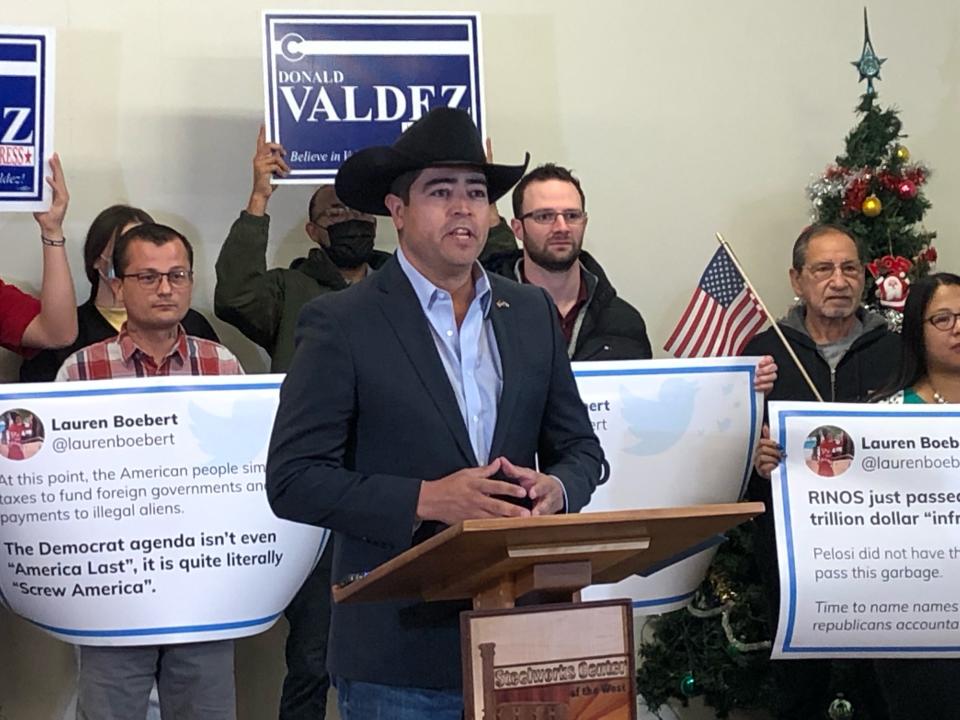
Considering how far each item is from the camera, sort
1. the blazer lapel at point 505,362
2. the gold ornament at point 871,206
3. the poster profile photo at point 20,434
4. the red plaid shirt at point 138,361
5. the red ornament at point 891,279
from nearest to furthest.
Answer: the blazer lapel at point 505,362, the poster profile photo at point 20,434, the red plaid shirt at point 138,361, the red ornament at point 891,279, the gold ornament at point 871,206

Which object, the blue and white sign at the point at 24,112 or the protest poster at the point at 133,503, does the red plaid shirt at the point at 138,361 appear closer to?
the protest poster at the point at 133,503

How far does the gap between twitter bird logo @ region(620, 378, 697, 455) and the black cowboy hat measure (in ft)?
4.11

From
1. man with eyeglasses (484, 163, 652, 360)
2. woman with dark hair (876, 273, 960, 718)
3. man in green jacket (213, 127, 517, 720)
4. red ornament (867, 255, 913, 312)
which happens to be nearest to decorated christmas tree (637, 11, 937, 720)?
red ornament (867, 255, 913, 312)

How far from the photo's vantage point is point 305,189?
4.96 meters

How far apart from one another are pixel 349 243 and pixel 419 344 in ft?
7.20

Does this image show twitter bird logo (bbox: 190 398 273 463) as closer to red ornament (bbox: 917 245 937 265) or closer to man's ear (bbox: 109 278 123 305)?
man's ear (bbox: 109 278 123 305)

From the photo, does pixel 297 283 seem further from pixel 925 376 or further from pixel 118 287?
pixel 925 376

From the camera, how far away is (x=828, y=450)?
342 cm

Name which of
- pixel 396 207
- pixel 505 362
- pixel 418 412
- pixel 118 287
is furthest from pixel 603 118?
pixel 418 412

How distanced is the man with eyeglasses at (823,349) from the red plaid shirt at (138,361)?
156 centimetres

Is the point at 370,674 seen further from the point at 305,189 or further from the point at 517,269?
the point at 305,189

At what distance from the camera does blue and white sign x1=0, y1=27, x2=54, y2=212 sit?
12.9 ft

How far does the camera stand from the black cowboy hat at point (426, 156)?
226 cm

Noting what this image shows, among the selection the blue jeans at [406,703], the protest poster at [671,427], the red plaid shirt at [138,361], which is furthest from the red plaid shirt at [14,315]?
→ the blue jeans at [406,703]
